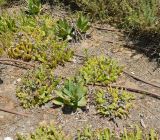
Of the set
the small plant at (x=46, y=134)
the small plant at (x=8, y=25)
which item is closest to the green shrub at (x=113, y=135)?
the small plant at (x=46, y=134)

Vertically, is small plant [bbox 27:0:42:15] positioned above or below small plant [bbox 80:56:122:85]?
above

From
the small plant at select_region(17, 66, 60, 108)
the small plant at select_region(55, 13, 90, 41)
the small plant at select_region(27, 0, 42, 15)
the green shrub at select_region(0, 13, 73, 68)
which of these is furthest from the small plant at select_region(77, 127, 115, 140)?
the small plant at select_region(27, 0, 42, 15)

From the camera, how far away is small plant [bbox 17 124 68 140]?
4.23m

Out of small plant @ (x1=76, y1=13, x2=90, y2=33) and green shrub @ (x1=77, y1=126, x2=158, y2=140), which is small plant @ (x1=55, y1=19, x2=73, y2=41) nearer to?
small plant @ (x1=76, y1=13, x2=90, y2=33)

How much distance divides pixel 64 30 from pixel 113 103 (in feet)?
4.75

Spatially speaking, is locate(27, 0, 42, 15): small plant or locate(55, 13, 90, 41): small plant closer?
locate(55, 13, 90, 41): small plant

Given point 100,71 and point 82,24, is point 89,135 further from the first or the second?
point 82,24

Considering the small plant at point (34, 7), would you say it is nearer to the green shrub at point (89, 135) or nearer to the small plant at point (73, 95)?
the small plant at point (73, 95)

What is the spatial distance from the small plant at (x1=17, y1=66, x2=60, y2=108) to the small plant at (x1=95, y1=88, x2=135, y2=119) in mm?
584

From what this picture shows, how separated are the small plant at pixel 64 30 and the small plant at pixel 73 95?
41.5 inches

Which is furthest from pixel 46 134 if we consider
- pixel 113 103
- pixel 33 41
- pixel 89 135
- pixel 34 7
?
pixel 34 7

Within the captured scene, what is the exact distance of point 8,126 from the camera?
4520 mm

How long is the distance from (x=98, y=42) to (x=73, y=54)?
0.43m

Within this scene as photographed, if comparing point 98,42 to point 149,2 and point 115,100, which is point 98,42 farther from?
point 115,100
